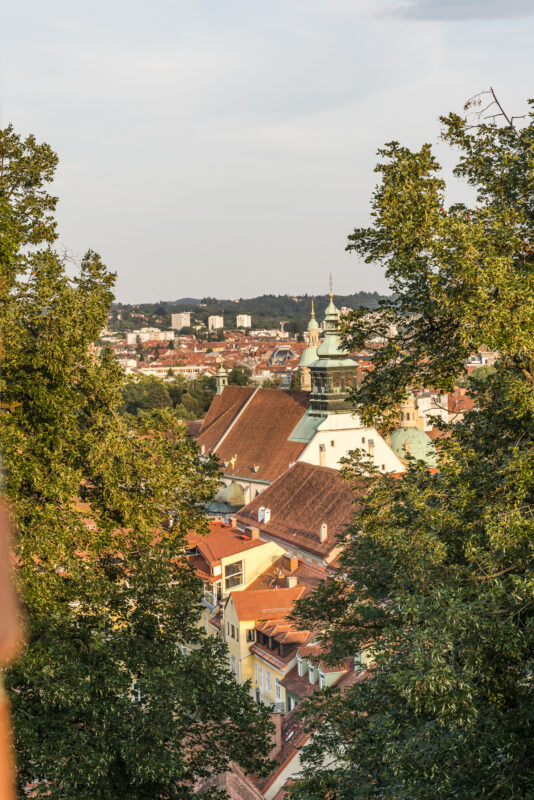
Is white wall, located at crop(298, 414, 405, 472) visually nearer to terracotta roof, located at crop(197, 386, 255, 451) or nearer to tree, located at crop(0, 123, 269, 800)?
terracotta roof, located at crop(197, 386, 255, 451)

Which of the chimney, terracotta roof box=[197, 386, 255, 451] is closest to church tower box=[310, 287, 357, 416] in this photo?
terracotta roof box=[197, 386, 255, 451]

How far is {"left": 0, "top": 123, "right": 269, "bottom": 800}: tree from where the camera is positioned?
9609mm

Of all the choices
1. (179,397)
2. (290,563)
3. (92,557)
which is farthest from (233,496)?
(179,397)

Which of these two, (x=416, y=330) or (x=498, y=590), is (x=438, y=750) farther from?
(x=416, y=330)

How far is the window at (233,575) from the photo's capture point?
33938mm

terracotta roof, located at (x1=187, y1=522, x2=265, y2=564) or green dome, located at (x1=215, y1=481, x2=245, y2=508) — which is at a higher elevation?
terracotta roof, located at (x1=187, y1=522, x2=265, y2=564)

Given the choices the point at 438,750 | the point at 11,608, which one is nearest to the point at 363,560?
the point at 438,750

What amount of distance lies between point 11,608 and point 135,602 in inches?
437

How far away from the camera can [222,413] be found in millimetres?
62375

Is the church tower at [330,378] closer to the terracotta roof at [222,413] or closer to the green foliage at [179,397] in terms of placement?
the terracotta roof at [222,413]

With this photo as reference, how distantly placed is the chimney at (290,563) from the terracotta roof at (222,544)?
119cm

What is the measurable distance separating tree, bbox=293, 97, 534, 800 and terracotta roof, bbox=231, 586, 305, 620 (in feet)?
65.1

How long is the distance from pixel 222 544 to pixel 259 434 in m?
21.8

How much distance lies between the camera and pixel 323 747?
423 inches
